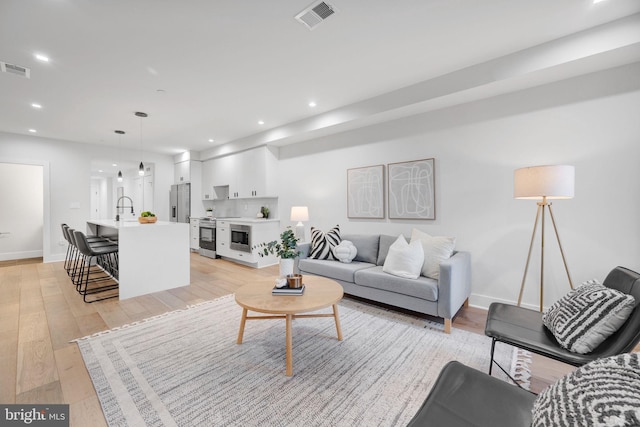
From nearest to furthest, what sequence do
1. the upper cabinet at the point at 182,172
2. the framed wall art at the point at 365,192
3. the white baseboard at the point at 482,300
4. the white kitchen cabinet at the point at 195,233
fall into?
the white baseboard at the point at 482,300 → the framed wall art at the point at 365,192 → the white kitchen cabinet at the point at 195,233 → the upper cabinet at the point at 182,172

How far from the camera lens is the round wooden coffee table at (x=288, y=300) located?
76.5 inches

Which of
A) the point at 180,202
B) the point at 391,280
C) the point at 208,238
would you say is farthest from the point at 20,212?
the point at 391,280

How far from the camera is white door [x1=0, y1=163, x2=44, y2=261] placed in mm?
6070

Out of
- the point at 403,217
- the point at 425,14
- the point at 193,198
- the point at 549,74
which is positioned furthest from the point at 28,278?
the point at 549,74

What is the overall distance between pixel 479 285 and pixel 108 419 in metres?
3.53

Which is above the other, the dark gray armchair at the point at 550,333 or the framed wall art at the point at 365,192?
the framed wall art at the point at 365,192

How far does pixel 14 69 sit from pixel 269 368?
398 cm

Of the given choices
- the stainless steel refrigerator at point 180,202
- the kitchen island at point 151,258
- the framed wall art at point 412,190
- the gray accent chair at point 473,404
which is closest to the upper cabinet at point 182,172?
the stainless steel refrigerator at point 180,202

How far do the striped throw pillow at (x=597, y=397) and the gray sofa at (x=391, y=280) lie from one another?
168 cm

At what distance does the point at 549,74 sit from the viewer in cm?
259

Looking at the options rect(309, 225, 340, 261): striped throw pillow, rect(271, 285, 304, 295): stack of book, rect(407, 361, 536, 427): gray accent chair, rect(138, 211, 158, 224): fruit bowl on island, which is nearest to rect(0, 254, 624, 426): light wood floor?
rect(407, 361, 536, 427): gray accent chair

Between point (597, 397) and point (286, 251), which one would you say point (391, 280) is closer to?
point (286, 251)

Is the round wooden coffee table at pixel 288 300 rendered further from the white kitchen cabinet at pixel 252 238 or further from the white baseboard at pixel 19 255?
the white baseboard at pixel 19 255

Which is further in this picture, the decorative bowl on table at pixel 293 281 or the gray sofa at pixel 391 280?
the gray sofa at pixel 391 280
